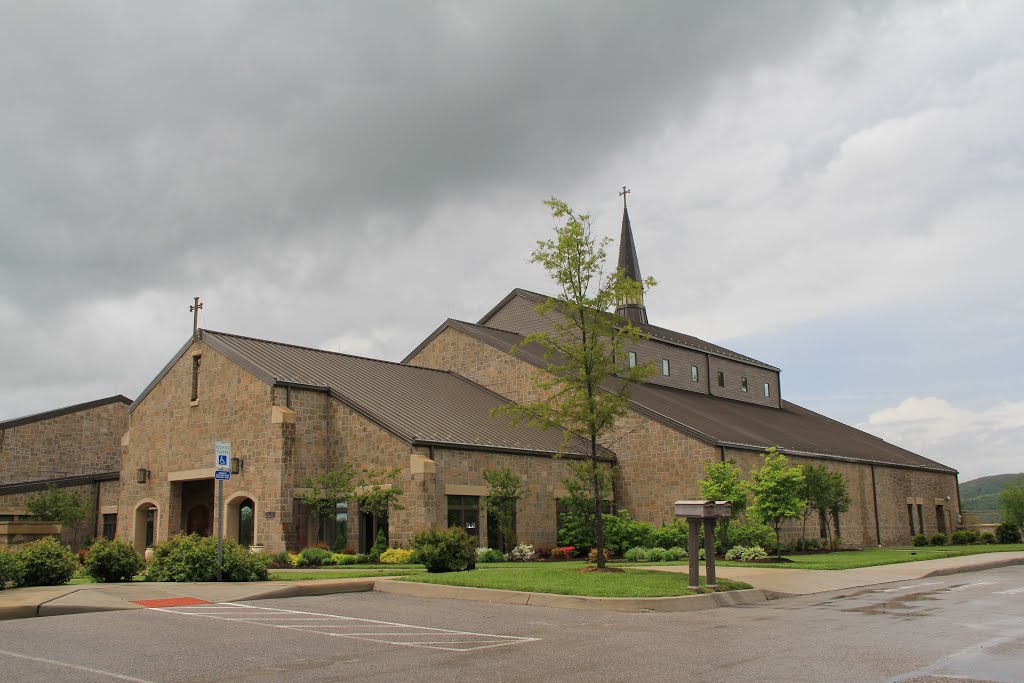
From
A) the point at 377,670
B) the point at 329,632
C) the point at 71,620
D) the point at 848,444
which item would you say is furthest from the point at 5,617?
the point at 848,444

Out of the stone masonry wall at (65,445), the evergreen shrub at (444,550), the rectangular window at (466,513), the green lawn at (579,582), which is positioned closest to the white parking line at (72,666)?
the green lawn at (579,582)

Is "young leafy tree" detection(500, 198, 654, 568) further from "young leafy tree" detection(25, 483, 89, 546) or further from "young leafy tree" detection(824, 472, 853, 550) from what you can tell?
"young leafy tree" detection(25, 483, 89, 546)

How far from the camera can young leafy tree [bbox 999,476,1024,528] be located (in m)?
47.6

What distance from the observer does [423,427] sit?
100ft

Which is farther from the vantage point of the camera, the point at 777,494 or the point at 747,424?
the point at 747,424

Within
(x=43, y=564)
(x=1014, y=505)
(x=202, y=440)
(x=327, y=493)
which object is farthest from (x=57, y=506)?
(x=1014, y=505)

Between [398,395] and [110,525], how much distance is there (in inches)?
633

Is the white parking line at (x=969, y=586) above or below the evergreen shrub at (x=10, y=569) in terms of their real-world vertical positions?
below

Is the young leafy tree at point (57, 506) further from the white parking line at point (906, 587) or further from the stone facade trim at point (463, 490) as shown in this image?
the white parking line at point (906, 587)

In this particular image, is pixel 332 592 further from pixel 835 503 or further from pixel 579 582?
pixel 835 503

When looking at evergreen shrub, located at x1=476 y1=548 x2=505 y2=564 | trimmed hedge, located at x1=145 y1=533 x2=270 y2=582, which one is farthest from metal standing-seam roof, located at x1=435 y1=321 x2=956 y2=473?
trimmed hedge, located at x1=145 y1=533 x2=270 y2=582

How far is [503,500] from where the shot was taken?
1201 inches

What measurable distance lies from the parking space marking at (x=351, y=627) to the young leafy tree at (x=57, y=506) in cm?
2681

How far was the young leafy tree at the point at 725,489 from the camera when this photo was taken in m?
29.3
